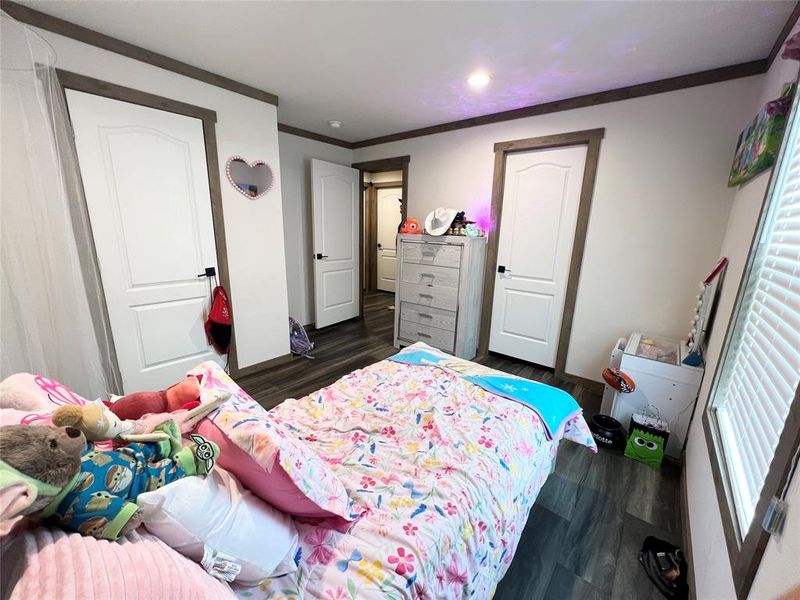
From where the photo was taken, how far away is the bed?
50 cm

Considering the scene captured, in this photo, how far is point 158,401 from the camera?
94cm

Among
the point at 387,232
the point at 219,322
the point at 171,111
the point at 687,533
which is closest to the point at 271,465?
the point at 687,533

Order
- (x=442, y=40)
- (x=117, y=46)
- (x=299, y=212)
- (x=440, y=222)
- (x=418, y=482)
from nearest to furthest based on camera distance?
(x=418, y=482) < (x=442, y=40) < (x=117, y=46) < (x=440, y=222) < (x=299, y=212)

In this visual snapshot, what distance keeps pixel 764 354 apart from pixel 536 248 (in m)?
1.99

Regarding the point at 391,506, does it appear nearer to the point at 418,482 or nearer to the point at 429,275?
the point at 418,482

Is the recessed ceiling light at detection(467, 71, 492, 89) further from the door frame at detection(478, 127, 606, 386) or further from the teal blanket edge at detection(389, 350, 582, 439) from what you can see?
the teal blanket edge at detection(389, 350, 582, 439)

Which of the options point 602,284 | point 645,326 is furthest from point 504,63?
point 645,326

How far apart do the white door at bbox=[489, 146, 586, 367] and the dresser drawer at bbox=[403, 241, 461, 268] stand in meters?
0.49

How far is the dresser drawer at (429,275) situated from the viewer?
3.08m

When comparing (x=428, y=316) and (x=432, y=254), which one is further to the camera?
(x=428, y=316)

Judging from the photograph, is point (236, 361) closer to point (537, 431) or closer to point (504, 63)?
point (537, 431)

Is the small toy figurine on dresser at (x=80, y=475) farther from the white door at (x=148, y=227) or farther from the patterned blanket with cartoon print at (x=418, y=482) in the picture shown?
the white door at (x=148, y=227)

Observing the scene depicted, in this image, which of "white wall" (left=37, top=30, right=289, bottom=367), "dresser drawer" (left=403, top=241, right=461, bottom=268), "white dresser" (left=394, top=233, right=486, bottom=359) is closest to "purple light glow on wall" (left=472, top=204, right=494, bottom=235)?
"white dresser" (left=394, top=233, right=486, bottom=359)

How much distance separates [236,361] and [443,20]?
2822 mm
